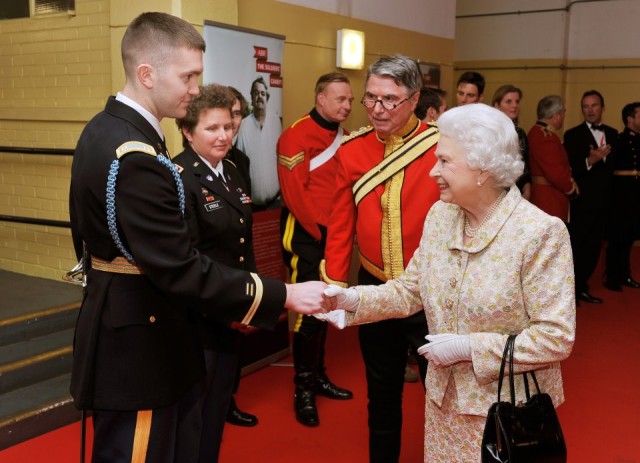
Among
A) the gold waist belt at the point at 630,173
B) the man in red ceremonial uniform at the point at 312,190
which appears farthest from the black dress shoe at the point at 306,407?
the gold waist belt at the point at 630,173

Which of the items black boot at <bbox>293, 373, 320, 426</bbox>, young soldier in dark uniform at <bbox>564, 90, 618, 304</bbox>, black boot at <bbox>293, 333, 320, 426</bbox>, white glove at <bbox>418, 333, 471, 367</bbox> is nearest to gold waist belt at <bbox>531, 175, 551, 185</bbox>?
young soldier in dark uniform at <bbox>564, 90, 618, 304</bbox>

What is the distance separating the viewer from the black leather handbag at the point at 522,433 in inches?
67.1

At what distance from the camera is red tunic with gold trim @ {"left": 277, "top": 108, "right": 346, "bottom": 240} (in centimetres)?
404

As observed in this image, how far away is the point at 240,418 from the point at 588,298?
398cm

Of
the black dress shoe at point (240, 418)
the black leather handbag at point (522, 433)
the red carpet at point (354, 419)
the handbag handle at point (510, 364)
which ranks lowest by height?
the red carpet at point (354, 419)

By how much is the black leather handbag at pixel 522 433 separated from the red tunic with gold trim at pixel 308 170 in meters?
2.33

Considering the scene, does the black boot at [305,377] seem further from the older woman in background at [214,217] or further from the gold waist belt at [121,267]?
the gold waist belt at [121,267]

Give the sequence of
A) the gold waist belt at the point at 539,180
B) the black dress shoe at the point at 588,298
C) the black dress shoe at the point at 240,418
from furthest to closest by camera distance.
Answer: the black dress shoe at the point at 588,298 → the gold waist belt at the point at 539,180 → the black dress shoe at the point at 240,418

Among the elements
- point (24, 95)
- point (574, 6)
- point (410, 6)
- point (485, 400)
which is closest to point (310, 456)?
point (485, 400)

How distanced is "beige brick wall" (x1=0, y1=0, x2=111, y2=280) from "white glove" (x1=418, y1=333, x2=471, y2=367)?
316cm

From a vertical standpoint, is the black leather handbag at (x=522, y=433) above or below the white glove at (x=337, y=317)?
below

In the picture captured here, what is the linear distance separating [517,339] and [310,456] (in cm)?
177

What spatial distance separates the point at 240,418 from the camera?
12.0 ft

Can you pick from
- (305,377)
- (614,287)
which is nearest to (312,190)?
(305,377)
